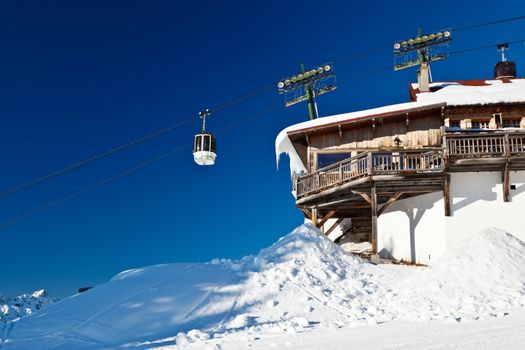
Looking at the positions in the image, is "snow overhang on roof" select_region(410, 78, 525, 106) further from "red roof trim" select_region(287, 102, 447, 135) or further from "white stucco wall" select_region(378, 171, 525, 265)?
"white stucco wall" select_region(378, 171, 525, 265)

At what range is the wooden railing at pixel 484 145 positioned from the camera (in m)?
16.8

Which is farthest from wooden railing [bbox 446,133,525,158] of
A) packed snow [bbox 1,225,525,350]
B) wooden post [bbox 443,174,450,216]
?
packed snow [bbox 1,225,525,350]

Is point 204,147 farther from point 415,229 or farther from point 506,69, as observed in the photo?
point 506,69

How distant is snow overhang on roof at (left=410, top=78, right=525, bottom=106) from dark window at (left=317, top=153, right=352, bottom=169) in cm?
417

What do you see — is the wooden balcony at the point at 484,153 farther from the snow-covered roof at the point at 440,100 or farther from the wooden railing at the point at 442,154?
the snow-covered roof at the point at 440,100

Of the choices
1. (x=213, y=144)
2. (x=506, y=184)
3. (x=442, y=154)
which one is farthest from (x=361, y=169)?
(x=213, y=144)

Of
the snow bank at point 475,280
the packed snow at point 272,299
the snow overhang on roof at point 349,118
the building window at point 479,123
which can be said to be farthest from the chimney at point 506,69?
the packed snow at point 272,299

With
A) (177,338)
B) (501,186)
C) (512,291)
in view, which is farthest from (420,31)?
(177,338)

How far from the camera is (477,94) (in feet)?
65.9

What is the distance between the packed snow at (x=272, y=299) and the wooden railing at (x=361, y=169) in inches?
127

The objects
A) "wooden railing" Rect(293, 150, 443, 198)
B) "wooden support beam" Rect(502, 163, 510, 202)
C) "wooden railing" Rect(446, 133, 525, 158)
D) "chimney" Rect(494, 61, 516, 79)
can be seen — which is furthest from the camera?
"chimney" Rect(494, 61, 516, 79)

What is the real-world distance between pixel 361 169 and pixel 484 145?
452 centimetres

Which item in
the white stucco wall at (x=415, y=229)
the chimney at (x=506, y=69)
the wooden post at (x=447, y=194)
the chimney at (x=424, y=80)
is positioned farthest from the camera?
the chimney at (x=506, y=69)

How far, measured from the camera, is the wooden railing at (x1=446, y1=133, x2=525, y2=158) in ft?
55.1
